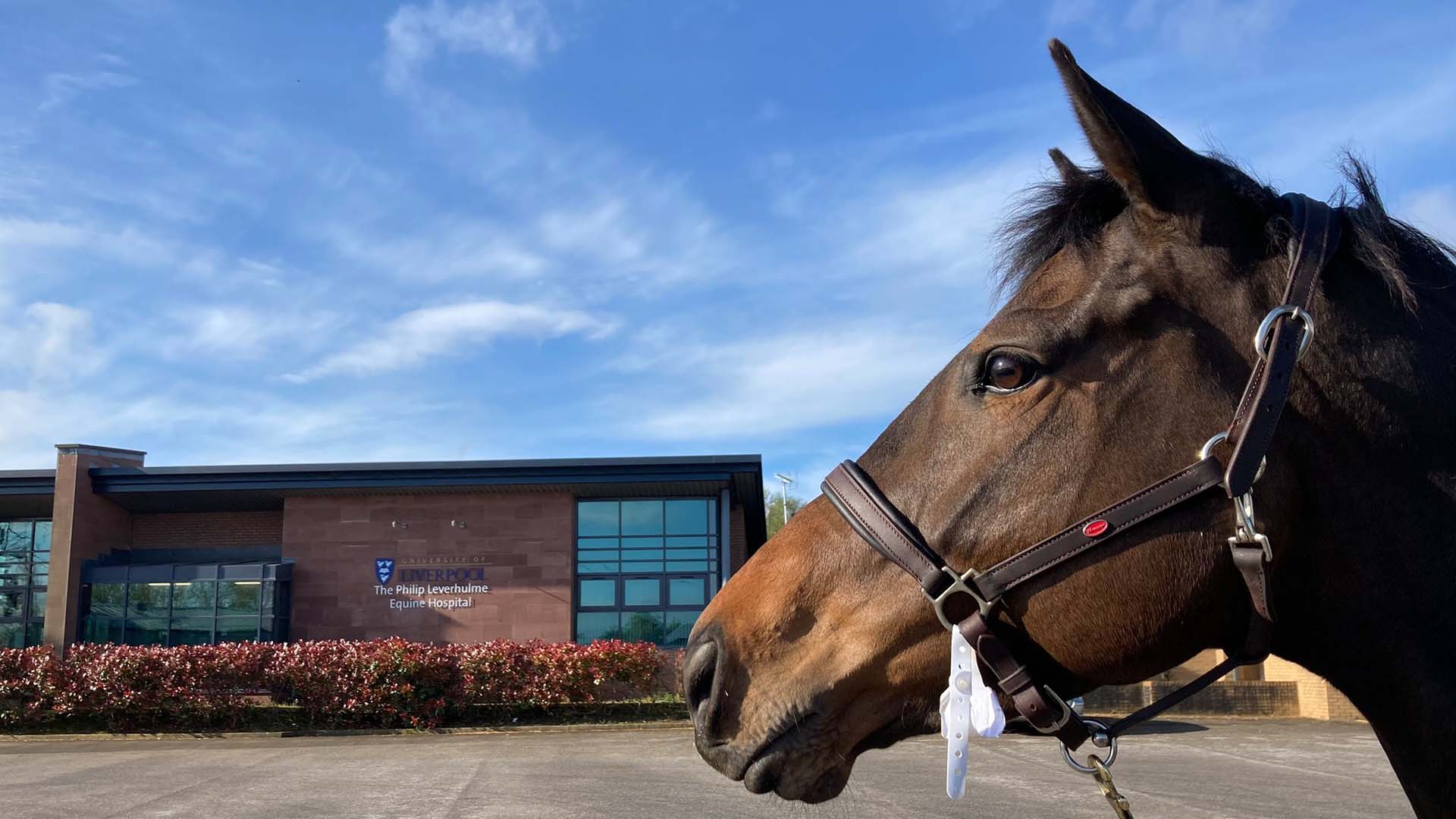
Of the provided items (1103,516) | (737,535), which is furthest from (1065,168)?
(737,535)

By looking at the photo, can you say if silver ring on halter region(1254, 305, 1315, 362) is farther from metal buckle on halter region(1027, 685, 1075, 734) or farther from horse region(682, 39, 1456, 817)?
metal buckle on halter region(1027, 685, 1075, 734)

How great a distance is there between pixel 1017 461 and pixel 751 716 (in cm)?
63

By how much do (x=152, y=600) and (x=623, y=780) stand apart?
22479 mm

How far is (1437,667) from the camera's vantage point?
5.62 feet

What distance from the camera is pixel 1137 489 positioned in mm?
1751

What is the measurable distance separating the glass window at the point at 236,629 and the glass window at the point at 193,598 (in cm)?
65

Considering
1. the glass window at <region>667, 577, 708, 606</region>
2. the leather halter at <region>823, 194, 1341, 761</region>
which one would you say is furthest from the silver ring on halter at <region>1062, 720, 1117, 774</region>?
the glass window at <region>667, 577, 708, 606</region>

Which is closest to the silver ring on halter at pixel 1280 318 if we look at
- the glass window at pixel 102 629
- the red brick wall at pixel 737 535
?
the red brick wall at pixel 737 535

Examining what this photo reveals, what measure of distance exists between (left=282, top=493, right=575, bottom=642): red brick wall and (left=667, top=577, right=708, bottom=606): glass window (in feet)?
9.06

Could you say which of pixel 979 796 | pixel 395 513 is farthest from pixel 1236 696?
pixel 395 513

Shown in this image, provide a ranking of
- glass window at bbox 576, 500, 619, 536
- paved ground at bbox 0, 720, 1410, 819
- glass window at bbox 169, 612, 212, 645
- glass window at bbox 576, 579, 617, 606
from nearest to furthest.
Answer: paved ground at bbox 0, 720, 1410, 819 → glass window at bbox 169, 612, 212, 645 → glass window at bbox 576, 579, 617, 606 → glass window at bbox 576, 500, 619, 536

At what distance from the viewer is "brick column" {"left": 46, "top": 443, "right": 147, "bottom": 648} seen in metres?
28.3

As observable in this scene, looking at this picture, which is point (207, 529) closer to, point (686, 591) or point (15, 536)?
point (15, 536)

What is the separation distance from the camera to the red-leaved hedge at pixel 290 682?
19781 mm
